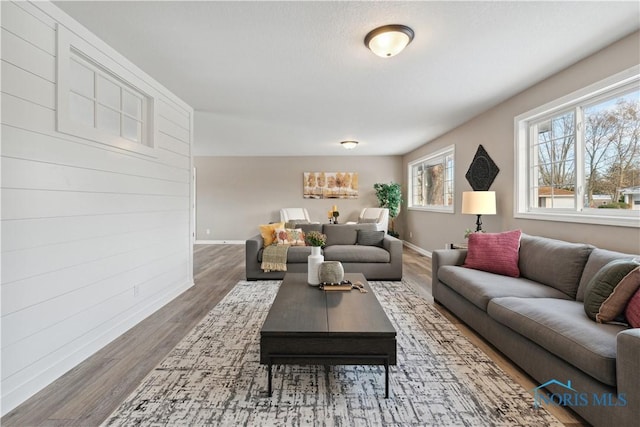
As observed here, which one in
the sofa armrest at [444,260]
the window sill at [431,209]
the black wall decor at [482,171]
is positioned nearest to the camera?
the sofa armrest at [444,260]

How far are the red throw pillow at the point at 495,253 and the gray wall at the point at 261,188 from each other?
5.03 metres

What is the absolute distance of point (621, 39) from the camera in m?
2.35

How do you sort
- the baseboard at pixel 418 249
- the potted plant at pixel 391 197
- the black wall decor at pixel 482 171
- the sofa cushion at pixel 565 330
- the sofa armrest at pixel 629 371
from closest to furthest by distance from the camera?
the sofa armrest at pixel 629 371 → the sofa cushion at pixel 565 330 → the black wall decor at pixel 482 171 → the baseboard at pixel 418 249 → the potted plant at pixel 391 197

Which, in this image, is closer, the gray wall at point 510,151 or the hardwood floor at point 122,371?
the hardwood floor at point 122,371

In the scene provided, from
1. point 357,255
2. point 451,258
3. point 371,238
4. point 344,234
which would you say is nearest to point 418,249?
point 371,238

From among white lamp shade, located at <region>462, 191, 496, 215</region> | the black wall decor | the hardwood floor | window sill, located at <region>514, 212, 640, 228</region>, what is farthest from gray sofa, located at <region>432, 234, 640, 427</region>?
the black wall decor

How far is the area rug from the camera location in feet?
5.19

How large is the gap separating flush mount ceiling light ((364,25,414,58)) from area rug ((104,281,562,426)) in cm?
231

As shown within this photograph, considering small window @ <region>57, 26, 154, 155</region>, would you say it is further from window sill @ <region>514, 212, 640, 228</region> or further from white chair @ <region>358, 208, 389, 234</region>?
white chair @ <region>358, 208, 389, 234</region>

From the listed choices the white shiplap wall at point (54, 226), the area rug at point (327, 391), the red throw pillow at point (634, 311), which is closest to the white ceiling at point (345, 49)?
the white shiplap wall at point (54, 226)

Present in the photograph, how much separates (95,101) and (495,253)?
381 cm

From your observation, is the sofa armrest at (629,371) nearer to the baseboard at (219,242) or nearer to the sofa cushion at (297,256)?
the sofa cushion at (297,256)

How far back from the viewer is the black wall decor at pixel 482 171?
4.08 meters

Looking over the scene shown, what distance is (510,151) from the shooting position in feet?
12.1
